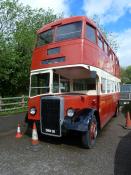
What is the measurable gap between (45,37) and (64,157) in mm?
4282

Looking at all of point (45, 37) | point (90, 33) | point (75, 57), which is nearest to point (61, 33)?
point (45, 37)

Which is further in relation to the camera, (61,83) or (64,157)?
(61,83)

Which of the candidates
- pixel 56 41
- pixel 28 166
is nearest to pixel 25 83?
pixel 56 41

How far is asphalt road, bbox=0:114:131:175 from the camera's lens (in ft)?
18.4

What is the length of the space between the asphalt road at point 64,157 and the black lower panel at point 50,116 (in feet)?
1.63

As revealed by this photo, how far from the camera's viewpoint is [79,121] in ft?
23.6

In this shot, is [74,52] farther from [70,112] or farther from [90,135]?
[90,135]

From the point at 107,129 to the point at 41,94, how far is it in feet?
12.3

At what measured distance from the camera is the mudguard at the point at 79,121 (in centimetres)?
707

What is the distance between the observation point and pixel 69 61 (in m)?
7.97

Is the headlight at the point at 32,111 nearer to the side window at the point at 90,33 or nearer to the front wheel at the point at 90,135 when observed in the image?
the front wheel at the point at 90,135

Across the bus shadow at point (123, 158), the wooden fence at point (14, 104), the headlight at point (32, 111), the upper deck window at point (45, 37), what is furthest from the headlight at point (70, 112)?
the wooden fence at point (14, 104)

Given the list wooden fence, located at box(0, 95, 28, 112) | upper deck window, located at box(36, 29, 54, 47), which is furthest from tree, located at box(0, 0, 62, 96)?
upper deck window, located at box(36, 29, 54, 47)

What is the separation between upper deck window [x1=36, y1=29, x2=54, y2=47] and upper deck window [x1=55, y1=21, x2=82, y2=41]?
0.82 ft
